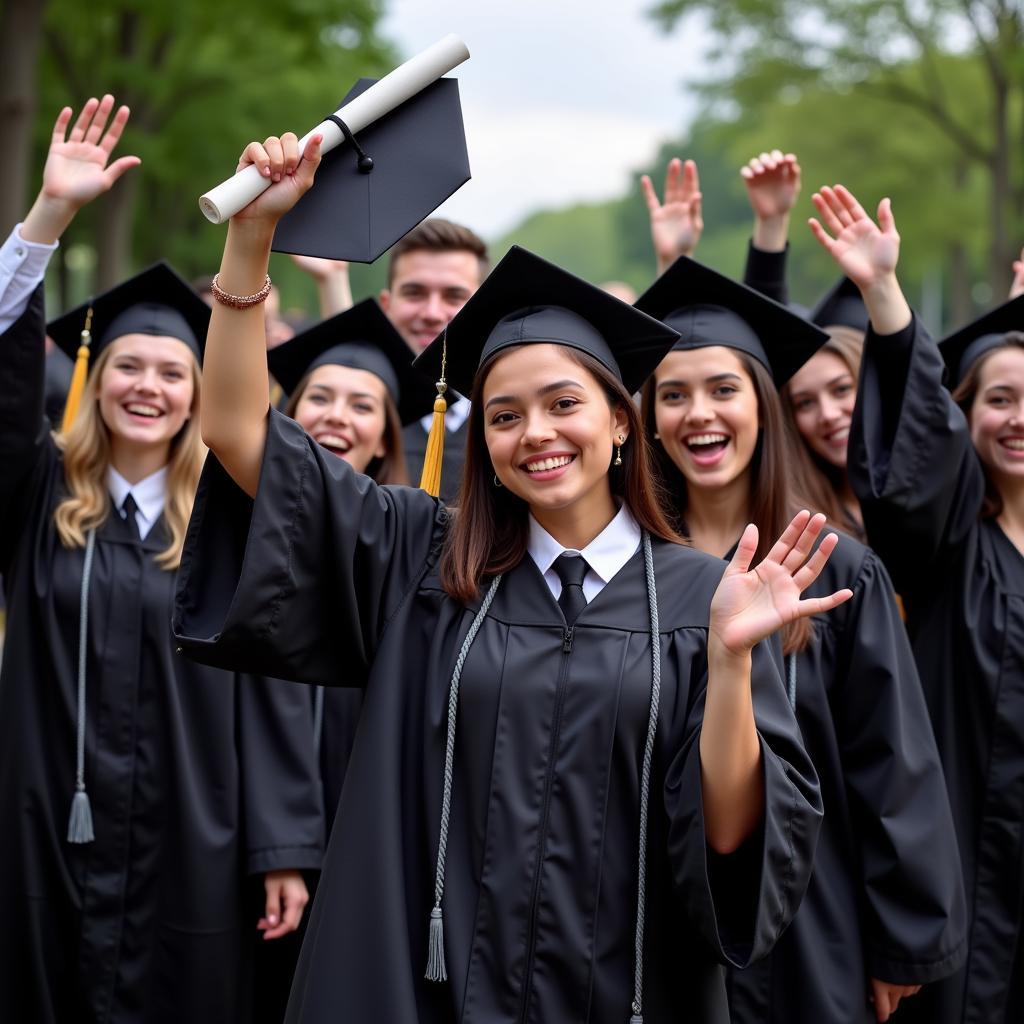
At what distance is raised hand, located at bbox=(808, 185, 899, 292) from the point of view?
3521mm

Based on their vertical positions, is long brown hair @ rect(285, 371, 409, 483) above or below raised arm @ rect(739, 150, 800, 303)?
below

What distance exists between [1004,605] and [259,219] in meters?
2.38

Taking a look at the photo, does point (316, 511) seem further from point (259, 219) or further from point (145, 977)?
point (145, 977)

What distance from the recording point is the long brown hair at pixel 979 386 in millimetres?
3842

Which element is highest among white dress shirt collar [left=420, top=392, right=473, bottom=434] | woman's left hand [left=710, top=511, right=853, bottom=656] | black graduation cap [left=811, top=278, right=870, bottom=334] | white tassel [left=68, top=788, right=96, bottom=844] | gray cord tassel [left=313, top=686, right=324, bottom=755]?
black graduation cap [left=811, top=278, right=870, bottom=334]

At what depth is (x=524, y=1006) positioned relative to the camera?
8.21 feet

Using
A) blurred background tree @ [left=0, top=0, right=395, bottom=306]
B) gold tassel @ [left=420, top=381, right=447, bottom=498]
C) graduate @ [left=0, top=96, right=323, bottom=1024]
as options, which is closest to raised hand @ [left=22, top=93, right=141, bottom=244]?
graduate @ [left=0, top=96, right=323, bottom=1024]

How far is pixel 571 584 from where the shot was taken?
272 centimetres

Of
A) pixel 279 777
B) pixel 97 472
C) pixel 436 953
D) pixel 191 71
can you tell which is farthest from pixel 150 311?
pixel 191 71

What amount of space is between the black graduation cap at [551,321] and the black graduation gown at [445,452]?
1.50 m

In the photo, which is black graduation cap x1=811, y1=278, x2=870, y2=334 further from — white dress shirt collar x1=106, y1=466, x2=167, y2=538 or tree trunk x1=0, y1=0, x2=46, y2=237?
tree trunk x1=0, y1=0, x2=46, y2=237

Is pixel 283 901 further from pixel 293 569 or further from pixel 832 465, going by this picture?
pixel 832 465

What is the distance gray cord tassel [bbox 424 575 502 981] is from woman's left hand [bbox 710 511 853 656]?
0.51 meters

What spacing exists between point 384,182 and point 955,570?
2.06 metres
